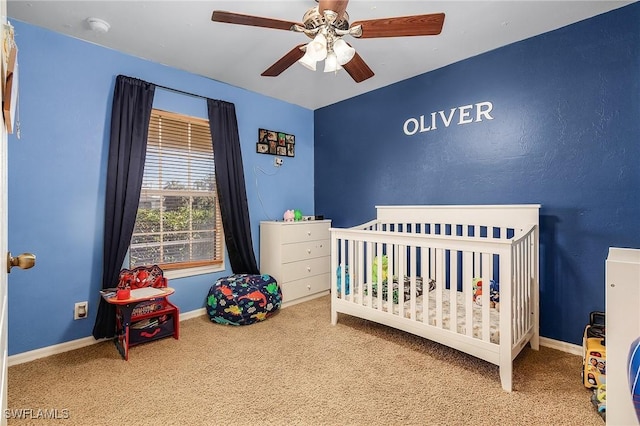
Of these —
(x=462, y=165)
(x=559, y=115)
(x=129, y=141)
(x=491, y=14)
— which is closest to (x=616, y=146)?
(x=559, y=115)

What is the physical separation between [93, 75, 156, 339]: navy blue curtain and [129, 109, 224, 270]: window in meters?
0.16

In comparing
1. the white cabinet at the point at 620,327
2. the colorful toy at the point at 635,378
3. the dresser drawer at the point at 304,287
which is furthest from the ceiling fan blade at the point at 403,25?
the dresser drawer at the point at 304,287

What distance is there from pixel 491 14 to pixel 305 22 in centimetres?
132

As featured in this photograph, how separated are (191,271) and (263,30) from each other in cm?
212

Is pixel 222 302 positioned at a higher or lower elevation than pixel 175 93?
lower

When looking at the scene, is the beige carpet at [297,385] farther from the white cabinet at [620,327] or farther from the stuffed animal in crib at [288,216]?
the stuffed animal in crib at [288,216]

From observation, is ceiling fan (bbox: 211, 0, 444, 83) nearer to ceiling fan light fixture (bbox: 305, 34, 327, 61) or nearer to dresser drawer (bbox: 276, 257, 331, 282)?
ceiling fan light fixture (bbox: 305, 34, 327, 61)

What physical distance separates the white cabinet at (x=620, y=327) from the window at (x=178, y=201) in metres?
2.85

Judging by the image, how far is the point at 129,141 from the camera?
8.15 ft

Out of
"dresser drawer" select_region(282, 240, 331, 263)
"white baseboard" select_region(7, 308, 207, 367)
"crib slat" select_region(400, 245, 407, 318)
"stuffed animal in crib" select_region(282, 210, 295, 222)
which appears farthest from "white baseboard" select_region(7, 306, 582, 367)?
"stuffed animal in crib" select_region(282, 210, 295, 222)

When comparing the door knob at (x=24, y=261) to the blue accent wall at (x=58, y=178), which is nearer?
the door knob at (x=24, y=261)

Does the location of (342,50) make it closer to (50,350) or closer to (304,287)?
(304,287)

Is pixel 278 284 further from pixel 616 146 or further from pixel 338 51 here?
pixel 616 146

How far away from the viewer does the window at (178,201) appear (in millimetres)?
2701
